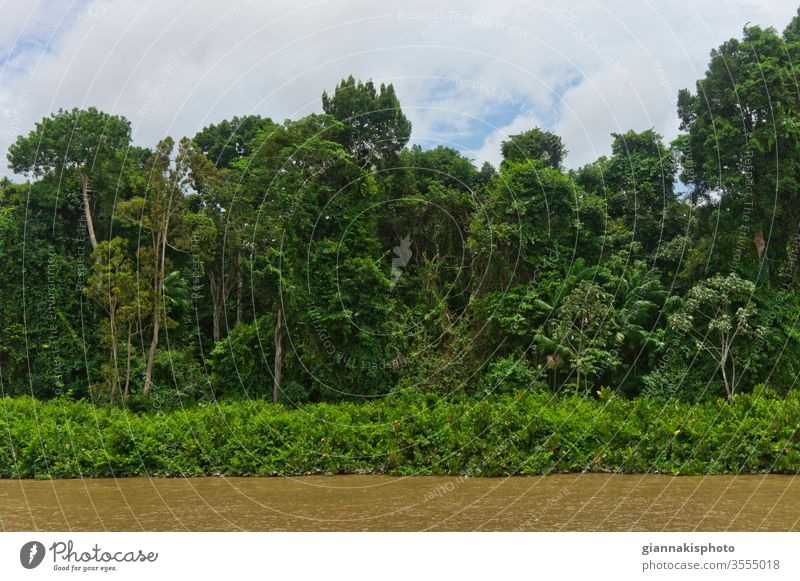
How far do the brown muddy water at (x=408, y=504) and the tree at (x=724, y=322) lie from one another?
246 inches

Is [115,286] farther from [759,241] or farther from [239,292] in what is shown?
[759,241]

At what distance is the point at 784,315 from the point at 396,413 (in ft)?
37.8

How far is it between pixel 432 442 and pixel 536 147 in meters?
14.1

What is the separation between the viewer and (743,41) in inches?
781

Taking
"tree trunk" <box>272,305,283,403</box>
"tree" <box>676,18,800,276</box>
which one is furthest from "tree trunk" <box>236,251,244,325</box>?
"tree" <box>676,18,800,276</box>

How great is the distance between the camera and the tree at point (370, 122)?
24141 millimetres

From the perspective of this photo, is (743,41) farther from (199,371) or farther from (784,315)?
(199,371)

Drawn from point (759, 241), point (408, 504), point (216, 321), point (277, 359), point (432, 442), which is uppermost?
point (759, 241)

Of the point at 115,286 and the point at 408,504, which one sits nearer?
the point at 408,504

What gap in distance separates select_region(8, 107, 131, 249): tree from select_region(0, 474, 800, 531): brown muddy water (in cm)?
1371

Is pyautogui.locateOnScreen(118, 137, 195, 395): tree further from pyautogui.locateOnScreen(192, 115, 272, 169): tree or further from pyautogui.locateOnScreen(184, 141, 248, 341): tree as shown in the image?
pyautogui.locateOnScreen(192, 115, 272, 169): tree

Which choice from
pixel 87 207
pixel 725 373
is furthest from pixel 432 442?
pixel 87 207

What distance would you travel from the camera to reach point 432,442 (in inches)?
578

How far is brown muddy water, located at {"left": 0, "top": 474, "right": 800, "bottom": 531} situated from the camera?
9.62m
